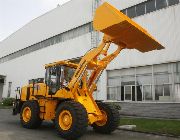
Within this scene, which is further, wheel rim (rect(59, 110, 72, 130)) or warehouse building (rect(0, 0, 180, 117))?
warehouse building (rect(0, 0, 180, 117))

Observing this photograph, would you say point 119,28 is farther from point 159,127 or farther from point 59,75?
point 159,127

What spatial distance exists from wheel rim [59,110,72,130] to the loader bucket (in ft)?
10.7

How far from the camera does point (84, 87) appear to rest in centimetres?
1040

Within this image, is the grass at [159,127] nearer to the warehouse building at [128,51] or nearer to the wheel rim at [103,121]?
the wheel rim at [103,121]

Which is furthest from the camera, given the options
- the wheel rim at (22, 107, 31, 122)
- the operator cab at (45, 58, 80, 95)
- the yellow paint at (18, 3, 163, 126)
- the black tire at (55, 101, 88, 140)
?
the wheel rim at (22, 107, 31, 122)

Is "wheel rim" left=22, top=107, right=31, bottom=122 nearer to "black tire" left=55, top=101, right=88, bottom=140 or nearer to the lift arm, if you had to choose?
the lift arm

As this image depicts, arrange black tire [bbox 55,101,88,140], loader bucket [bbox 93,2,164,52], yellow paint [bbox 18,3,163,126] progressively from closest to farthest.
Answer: loader bucket [bbox 93,2,164,52], black tire [bbox 55,101,88,140], yellow paint [bbox 18,3,163,126]

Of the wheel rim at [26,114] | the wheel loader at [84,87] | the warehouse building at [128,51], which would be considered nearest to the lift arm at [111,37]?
the wheel loader at [84,87]

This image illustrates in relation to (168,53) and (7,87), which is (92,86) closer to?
(168,53)

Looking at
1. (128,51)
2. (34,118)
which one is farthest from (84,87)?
(128,51)

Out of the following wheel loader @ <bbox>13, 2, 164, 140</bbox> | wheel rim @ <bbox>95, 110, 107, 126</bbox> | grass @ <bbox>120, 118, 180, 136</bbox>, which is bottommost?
grass @ <bbox>120, 118, 180, 136</bbox>

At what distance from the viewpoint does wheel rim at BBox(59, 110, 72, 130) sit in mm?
8920

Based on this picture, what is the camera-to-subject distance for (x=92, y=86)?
424 inches

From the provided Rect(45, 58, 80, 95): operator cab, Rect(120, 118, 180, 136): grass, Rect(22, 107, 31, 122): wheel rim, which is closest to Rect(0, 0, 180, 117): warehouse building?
Rect(120, 118, 180, 136): grass
